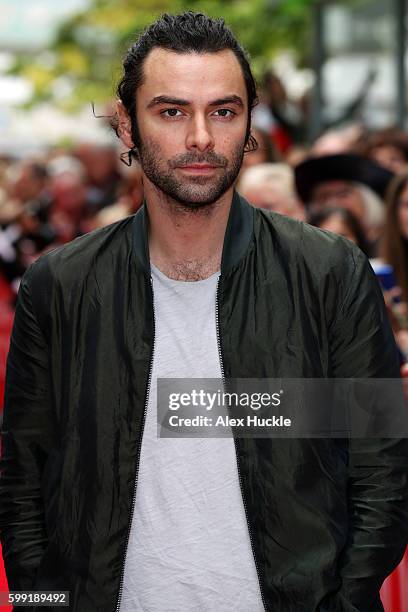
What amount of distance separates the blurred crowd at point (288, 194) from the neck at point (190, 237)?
0.48 metres

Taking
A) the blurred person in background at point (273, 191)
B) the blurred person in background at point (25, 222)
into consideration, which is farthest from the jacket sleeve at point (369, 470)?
the blurred person in background at point (25, 222)

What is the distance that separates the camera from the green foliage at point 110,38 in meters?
15.9

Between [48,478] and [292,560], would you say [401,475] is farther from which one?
[48,478]

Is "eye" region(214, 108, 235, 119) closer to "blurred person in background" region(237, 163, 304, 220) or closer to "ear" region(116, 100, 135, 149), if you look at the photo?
"ear" region(116, 100, 135, 149)

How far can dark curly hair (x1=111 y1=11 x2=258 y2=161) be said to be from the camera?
2406mm

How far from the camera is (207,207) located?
2.45 metres

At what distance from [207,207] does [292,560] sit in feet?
2.48

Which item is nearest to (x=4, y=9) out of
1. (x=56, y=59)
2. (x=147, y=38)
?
(x=56, y=59)

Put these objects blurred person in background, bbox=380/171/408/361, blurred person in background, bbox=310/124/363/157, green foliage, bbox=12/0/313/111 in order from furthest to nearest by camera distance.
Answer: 1. green foliage, bbox=12/0/313/111
2. blurred person in background, bbox=310/124/363/157
3. blurred person in background, bbox=380/171/408/361

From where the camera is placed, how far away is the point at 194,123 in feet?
7.73

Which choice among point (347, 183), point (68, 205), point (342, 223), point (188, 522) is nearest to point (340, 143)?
point (347, 183)

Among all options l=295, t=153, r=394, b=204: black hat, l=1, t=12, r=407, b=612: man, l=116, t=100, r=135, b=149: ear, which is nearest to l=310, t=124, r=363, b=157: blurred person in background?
l=295, t=153, r=394, b=204: black hat

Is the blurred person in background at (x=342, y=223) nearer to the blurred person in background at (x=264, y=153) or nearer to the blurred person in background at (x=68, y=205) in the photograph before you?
the blurred person in background at (x=264, y=153)

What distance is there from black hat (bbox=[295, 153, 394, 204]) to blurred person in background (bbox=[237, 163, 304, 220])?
13 cm
